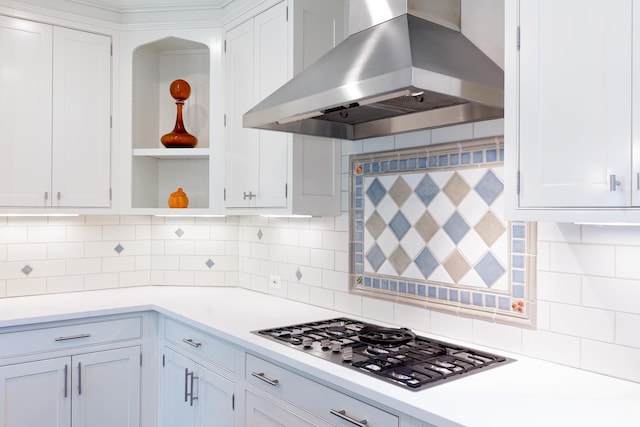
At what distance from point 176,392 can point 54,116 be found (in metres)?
1.64

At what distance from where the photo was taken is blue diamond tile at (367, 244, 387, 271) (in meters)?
2.40

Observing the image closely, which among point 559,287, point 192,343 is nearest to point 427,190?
point 559,287

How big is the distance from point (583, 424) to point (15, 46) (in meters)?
3.05

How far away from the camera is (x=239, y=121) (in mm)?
2816

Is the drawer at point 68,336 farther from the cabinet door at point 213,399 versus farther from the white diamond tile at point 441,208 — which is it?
the white diamond tile at point 441,208

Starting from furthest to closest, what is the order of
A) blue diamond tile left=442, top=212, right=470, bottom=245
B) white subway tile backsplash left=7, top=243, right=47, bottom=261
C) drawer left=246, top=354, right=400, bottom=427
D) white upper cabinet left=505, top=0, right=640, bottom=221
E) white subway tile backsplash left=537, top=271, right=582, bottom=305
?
1. white subway tile backsplash left=7, top=243, right=47, bottom=261
2. blue diamond tile left=442, top=212, right=470, bottom=245
3. white subway tile backsplash left=537, top=271, right=582, bottom=305
4. drawer left=246, top=354, right=400, bottom=427
5. white upper cabinet left=505, top=0, right=640, bottom=221

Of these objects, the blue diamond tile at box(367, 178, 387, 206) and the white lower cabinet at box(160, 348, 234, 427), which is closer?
the white lower cabinet at box(160, 348, 234, 427)

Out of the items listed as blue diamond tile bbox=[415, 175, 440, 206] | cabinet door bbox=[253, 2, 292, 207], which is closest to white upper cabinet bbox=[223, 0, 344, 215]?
cabinet door bbox=[253, 2, 292, 207]

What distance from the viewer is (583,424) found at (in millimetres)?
1245

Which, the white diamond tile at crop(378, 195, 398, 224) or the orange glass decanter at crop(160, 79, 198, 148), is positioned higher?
the orange glass decanter at crop(160, 79, 198, 148)

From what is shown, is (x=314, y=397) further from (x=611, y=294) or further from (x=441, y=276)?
(x=611, y=294)

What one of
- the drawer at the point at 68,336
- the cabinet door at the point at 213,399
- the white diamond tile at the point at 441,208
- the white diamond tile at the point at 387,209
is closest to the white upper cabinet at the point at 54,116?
the drawer at the point at 68,336

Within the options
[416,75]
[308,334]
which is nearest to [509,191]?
[416,75]

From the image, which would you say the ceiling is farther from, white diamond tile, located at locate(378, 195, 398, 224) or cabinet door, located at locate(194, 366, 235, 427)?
cabinet door, located at locate(194, 366, 235, 427)
